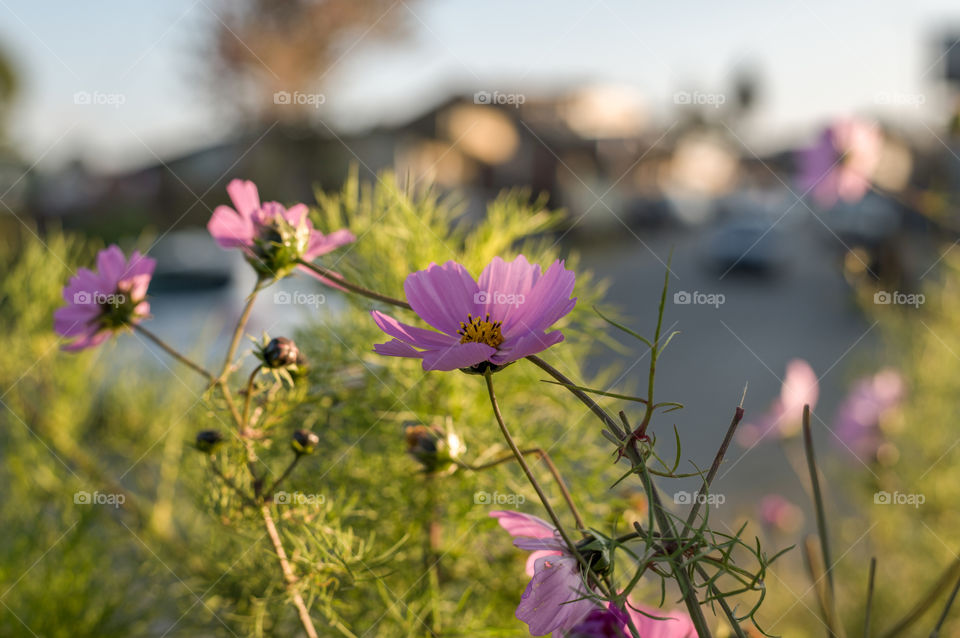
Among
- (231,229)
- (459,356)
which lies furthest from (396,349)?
(231,229)

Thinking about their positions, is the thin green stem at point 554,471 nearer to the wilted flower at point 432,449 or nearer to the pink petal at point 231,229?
the wilted flower at point 432,449

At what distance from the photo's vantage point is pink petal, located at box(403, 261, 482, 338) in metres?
0.23

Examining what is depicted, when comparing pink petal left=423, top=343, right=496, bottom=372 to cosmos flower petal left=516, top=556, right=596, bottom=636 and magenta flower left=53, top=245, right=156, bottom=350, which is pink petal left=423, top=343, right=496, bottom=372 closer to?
cosmos flower petal left=516, top=556, right=596, bottom=636

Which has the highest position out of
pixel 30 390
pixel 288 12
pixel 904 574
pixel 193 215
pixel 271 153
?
pixel 288 12

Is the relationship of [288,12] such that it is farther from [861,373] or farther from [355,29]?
[861,373]

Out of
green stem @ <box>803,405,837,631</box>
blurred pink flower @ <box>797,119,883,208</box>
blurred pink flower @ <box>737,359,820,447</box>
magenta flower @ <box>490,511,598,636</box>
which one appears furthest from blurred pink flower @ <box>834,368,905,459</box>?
magenta flower @ <box>490,511,598,636</box>

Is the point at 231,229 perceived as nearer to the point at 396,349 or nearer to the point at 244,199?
the point at 244,199

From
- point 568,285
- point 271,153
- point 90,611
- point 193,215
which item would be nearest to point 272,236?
point 568,285

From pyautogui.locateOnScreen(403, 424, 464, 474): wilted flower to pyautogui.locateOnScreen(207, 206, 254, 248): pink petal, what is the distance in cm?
10

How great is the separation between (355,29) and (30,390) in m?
9.00

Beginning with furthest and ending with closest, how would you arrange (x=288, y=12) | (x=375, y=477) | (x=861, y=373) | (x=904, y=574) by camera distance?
(x=288, y=12), (x=861, y=373), (x=904, y=574), (x=375, y=477)

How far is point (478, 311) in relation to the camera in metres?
0.24

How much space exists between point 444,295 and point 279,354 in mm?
92

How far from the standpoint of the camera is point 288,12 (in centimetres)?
837
